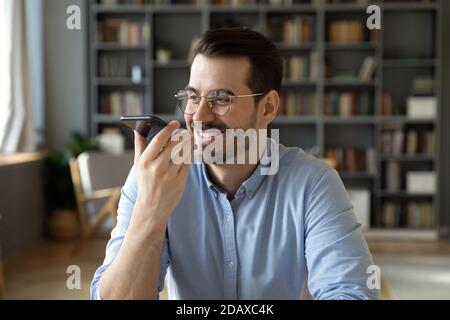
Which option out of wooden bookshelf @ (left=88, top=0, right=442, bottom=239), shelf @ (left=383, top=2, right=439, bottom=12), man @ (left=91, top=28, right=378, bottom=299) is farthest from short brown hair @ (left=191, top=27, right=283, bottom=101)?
Result: shelf @ (left=383, top=2, right=439, bottom=12)

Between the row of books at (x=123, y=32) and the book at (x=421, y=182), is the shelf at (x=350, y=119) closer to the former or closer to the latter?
the book at (x=421, y=182)

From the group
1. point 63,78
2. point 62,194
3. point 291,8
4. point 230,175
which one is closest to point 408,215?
point 291,8

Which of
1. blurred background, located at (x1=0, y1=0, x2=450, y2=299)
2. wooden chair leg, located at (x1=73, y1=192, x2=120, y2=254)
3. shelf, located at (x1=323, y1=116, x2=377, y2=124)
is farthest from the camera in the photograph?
shelf, located at (x1=323, y1=116, x2=377, y2=124)

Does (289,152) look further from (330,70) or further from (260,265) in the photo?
(330,70)

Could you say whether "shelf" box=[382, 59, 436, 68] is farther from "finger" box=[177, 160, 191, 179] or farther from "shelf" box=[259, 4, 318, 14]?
"finger" box=[177, 160, 191, 179]

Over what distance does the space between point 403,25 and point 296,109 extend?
3.79 ft

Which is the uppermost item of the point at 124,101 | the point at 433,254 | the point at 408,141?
the point at 124,101

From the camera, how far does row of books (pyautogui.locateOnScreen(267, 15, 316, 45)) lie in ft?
17.8

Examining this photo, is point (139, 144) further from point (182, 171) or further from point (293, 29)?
point (293, 29)

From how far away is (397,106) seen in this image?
18.0 ft

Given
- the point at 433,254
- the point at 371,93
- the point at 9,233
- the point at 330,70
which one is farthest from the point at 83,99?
the point at 433,254

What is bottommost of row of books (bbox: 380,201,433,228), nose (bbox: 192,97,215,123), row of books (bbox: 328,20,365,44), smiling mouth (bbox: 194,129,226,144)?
row of books (bbox: 380,201,433,228)

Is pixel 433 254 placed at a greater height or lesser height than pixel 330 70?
lesser

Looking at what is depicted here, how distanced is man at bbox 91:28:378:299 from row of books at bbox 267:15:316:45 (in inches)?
170
